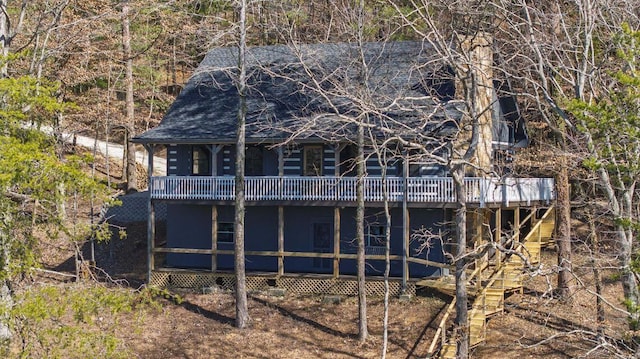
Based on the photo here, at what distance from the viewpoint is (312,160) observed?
93.4 feet

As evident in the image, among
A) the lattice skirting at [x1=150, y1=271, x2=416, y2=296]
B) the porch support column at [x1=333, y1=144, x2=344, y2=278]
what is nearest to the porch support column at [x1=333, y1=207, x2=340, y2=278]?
the porch support column at [x1=333, y1=144, x2=344, y2=278]

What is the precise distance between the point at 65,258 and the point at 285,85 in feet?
37.8

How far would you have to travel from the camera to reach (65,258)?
31.5m

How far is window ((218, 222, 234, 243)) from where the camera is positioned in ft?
96.0

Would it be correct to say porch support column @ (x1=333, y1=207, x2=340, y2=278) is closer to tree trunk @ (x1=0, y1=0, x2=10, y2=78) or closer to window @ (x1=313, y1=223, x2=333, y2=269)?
window @ (x1=313, y1=223, x2=333, y2=269)

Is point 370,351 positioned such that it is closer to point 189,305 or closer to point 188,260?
point 189,305

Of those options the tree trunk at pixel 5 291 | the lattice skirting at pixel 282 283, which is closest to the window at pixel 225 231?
the lattice skirting at pixel 282 283

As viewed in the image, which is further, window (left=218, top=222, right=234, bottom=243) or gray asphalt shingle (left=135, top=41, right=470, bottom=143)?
window (left=218, top=222, right=234, bottom=243)

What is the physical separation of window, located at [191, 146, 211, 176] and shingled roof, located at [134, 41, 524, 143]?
1261mm

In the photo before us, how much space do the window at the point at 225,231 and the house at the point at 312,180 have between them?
0.14ft

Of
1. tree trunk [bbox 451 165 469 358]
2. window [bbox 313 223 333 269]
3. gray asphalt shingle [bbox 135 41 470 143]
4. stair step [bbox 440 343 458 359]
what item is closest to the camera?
tree trunk [bbox 451 165 469 358]

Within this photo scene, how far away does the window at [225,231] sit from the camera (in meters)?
29.2

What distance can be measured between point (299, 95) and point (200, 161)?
471 cm

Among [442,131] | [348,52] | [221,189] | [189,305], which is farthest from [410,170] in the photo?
[189,305]
